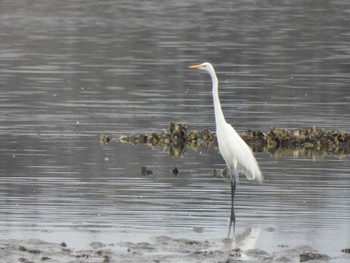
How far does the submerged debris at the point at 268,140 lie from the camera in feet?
69.2

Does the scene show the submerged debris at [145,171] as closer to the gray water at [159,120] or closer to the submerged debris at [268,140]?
the gray water at [159,120]

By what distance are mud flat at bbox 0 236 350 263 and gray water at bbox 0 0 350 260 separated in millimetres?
380

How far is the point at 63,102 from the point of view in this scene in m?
27.4

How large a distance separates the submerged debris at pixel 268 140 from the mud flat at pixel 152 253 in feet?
25.7

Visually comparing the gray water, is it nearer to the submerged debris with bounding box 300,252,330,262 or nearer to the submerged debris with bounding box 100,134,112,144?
the submerged debris with bounding box 100,134,112,144

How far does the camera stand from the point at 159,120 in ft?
79.9

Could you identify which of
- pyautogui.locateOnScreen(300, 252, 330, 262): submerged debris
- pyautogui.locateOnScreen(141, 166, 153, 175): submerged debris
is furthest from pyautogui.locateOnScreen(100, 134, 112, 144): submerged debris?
pyautogui.locateOnScreen(300, 252, 330, 262): submerged debris

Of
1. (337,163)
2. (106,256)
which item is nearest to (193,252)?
(106,256)

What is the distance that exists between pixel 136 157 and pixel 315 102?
840 cm

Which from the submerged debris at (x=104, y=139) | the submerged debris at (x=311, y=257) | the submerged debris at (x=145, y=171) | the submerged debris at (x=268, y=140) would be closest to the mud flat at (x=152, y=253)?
the submerged debris at (x=311, y=257)

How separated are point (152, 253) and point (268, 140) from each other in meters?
8.89

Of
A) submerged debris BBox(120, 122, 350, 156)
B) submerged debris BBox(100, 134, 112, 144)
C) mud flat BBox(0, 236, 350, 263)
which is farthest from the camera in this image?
submerged debris BBox(100, 134, 112, 144)

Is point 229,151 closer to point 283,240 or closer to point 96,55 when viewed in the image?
point 283,240

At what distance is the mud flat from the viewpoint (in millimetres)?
12289
